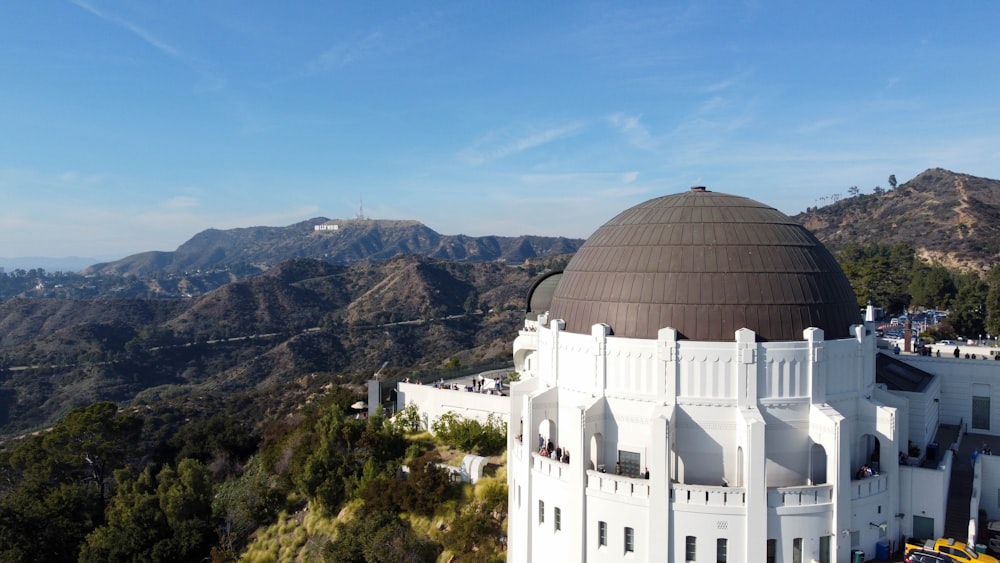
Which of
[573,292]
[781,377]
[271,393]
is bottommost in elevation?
[271,393]

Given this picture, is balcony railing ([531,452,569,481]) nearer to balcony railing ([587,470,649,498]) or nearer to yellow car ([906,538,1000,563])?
balcony railing ([587,470,649,498])

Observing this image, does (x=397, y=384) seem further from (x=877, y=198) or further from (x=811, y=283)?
(x=877, y=198)

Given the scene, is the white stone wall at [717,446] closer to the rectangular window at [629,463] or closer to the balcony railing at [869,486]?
the balcony railing at [869,486]

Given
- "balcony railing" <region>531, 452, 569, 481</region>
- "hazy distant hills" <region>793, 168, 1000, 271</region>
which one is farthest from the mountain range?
"balcony railing" <region>531, 452, 569, 481</region>

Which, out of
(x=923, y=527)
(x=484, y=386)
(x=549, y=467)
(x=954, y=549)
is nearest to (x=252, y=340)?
(x=484, y=386)

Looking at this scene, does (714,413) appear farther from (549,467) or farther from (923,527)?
(923,527)

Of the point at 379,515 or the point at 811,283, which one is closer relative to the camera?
the point at 811,283

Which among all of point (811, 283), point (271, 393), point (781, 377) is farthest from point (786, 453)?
point (271, 393)
